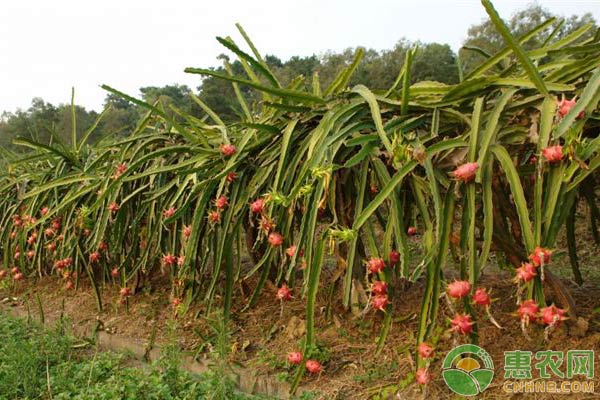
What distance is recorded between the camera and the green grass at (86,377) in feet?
5.85

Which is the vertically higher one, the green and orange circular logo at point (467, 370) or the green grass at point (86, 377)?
the green and orange circular logo at point (467, 370)

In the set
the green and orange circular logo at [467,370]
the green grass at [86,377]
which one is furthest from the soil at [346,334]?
the green grass at [86,377]

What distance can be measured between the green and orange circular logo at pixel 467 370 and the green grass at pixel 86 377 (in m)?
0.66

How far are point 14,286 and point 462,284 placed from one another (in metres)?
3.16

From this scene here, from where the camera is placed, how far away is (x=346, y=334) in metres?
1.99

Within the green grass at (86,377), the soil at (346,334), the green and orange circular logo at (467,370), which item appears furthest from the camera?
the green grass at (86,377)

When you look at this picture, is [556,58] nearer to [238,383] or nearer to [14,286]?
[238,383]

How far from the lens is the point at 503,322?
1.85m

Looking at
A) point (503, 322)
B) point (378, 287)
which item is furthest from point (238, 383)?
point (503, 322)

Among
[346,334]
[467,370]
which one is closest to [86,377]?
[346,334]

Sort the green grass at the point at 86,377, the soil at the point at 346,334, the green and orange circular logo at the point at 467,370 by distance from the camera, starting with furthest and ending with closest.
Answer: the green grass at the point at 86,377 < the soil at the point at 346,334 < the green and orange circular logo at the point at 467,370

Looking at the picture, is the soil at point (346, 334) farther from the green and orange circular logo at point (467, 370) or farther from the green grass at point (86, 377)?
the green grass at point (86, 377)

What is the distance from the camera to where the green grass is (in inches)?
70.2

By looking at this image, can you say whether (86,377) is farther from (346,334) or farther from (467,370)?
(467,370)
